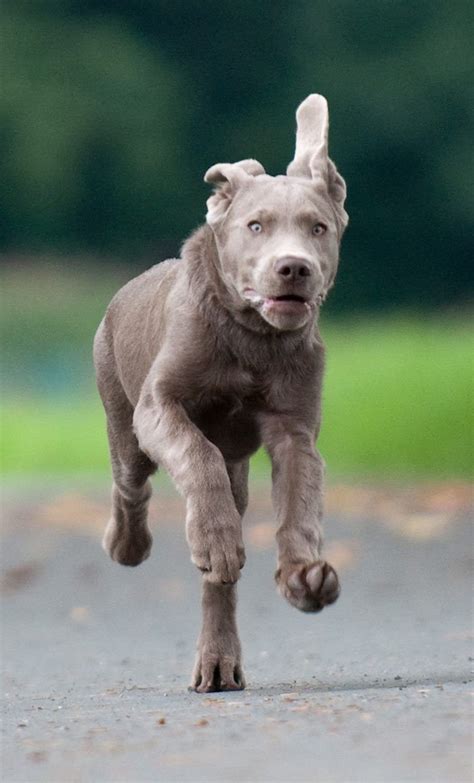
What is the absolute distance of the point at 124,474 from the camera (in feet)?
27.8

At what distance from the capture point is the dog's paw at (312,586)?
6.57 m

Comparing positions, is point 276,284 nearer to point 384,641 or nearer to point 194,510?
point 194,510

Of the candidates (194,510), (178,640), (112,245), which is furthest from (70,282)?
(194,510)

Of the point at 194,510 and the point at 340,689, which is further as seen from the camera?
the point at 340,689

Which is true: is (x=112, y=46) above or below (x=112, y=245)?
above

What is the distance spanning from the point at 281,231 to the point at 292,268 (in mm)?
313

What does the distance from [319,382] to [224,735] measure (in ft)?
6.65

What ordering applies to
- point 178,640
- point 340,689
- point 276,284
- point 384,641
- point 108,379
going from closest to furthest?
point 276,284 < point 340,689 < point 108,379 < point 384,641 < point 178,640

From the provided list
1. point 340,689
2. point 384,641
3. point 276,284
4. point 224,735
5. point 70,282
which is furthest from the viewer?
point 70,282

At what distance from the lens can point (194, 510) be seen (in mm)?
6852

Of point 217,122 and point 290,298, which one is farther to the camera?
point 217,122

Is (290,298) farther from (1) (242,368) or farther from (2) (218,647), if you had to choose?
(2) (218,647)

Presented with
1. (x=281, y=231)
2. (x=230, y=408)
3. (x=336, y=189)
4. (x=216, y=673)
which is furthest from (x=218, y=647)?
(x=336, y=189)

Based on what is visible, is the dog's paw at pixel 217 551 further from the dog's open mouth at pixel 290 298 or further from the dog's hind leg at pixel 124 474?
the dog's hind leg at pixel 124 474
